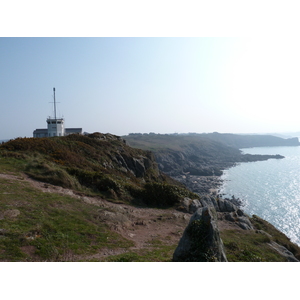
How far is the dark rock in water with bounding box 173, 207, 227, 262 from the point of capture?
8.78 meters

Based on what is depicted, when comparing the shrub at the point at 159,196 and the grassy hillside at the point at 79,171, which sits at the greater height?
the grassy hillside at the point at 79,171

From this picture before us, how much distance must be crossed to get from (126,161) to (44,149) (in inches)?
532

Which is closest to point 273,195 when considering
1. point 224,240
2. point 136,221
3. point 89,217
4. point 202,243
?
point 224,240

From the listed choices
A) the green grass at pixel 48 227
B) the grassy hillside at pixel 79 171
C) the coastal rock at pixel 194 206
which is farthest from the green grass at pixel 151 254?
the grassy hillside at pixel 79 171

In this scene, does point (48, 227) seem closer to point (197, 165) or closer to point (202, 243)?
point (202, 243)

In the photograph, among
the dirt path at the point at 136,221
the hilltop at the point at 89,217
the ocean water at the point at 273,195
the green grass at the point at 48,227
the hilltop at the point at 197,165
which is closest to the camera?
the green grass at the point at 48,227

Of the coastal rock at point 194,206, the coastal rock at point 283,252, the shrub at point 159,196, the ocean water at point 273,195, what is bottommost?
the ocean water at point 273,195

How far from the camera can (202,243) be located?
9023mm

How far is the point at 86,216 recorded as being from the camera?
14820 millimetres

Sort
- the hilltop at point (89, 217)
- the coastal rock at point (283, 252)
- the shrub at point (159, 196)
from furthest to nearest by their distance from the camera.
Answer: the shrub at point (159, 196), the coastal rock at point (283, 252), the hilltop at point (89, 217)

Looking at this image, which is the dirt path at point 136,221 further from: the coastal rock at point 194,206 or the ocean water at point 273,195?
the ocean water at point 273,195

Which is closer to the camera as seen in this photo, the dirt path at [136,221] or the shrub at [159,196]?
the dirt path at [136,221]

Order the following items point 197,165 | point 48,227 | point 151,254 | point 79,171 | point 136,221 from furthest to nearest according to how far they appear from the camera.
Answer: point 197,165
point 79,171
point 136,221
point 48,227
point 151,254

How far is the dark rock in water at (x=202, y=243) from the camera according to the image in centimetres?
878
